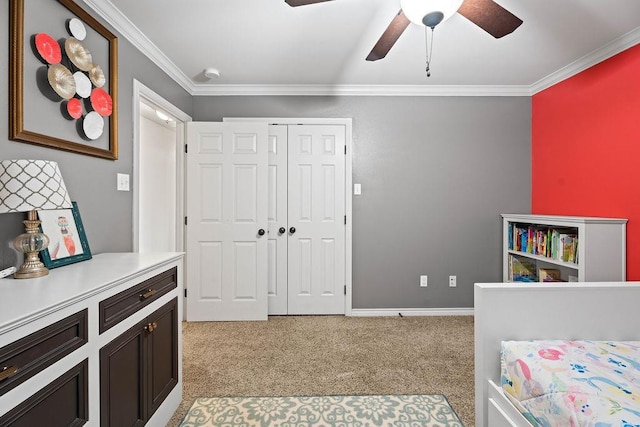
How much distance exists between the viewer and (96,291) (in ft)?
3.68

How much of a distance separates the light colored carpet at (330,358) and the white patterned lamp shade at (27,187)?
1326mm

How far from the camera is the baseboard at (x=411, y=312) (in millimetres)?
3287

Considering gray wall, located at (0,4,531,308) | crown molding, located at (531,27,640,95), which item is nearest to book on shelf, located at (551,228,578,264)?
gray wall, located at (0,4,531,308)

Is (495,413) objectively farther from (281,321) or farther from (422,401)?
(281,321)

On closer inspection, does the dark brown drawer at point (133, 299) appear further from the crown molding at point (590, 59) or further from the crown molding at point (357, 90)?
the crown molding at point (590, 59)

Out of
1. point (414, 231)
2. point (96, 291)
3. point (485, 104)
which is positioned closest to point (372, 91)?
point (485, 104)

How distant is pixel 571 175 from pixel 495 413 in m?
2.43

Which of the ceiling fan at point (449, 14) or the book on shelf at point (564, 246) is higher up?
the ceiling fan at point (449, 14)

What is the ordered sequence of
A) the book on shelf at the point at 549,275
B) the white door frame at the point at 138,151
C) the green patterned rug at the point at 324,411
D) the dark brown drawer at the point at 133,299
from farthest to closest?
the book on shelf at the point at 549,275
the white door frame at the point at 138,151
the green patterned rug at the point at 324,411
the dark brown drawer at the point at 133,299

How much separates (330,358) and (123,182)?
195cm

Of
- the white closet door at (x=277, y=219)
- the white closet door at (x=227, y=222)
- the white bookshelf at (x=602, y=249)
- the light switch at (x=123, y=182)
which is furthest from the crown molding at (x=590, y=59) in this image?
the light switch at (x=123, y=182)

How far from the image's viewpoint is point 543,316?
140 cm

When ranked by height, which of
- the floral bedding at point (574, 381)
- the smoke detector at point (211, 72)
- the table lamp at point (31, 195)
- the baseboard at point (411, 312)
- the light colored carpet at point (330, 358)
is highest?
the smoke detector at point (211, 72)

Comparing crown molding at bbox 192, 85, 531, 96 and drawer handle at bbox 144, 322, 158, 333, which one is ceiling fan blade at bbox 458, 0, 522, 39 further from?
drawer handle at bbox 144, 322, 158, 333
